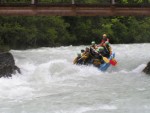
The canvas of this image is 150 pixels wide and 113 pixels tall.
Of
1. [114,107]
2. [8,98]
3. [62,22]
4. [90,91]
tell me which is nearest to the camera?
[114,107]

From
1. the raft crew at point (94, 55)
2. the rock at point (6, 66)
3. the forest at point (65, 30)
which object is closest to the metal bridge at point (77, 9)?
the rock at point (6, 66)

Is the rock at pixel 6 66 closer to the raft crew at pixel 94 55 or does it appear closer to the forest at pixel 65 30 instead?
the raft crew at pixel 94 55

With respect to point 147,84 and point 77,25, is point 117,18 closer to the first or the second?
point 77,25

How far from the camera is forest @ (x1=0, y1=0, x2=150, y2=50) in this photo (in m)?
32.4

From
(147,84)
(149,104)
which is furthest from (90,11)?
(149,104)

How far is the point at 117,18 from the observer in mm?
47656

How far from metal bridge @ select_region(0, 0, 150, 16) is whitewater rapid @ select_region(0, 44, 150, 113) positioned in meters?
2.70

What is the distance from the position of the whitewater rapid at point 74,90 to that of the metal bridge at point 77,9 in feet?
8.86

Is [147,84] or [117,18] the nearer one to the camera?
[147,84]

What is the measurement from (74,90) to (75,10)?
4.59 m

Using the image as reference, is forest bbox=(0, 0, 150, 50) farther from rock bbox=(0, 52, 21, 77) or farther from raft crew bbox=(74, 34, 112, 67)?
raft crew bbox=(74, 34, 112, 67)

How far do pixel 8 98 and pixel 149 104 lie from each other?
177 inches

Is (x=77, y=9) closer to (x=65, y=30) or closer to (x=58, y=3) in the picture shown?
(x=58, y=3)

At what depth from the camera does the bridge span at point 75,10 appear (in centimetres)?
1736
